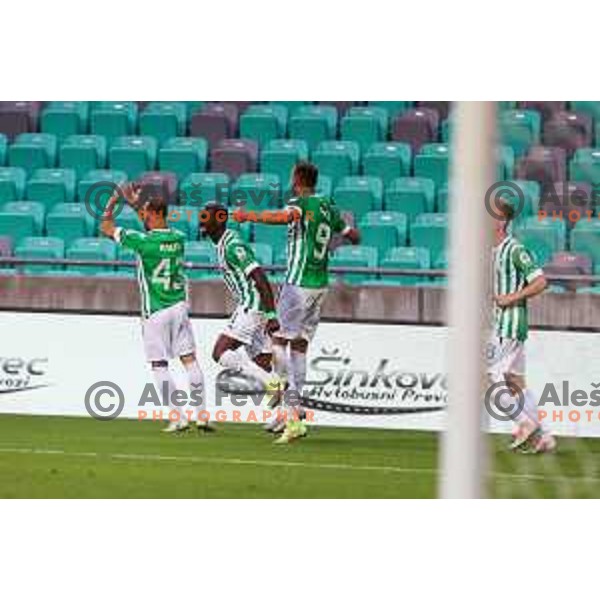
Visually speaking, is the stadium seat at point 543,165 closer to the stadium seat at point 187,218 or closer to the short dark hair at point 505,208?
the short dark hair at point 505,208

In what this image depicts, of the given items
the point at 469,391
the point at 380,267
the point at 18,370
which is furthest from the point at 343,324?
the point at 469,391

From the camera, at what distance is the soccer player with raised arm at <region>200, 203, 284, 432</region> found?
29.5 feet

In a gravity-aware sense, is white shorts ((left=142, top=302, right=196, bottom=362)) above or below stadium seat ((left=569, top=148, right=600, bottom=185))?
below

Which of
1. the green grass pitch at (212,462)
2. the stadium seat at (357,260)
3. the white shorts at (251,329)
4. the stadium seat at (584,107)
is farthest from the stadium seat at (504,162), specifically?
the white shorts at (251,329)

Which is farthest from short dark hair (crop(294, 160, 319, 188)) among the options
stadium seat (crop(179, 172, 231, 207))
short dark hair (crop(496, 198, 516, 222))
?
short dark hair (crop(496, 198, 516, 222))

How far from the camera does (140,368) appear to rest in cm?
902

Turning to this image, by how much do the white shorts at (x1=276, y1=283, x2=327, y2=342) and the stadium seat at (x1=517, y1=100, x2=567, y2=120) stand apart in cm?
183

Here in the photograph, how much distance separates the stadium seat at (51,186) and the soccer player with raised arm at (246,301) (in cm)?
74

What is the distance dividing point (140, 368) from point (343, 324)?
3.22 ft

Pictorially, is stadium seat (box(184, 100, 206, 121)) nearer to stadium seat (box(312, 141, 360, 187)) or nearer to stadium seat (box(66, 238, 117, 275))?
stadium seat (box(312, 141, 360, 187))

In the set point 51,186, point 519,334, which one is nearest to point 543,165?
point 519,334
